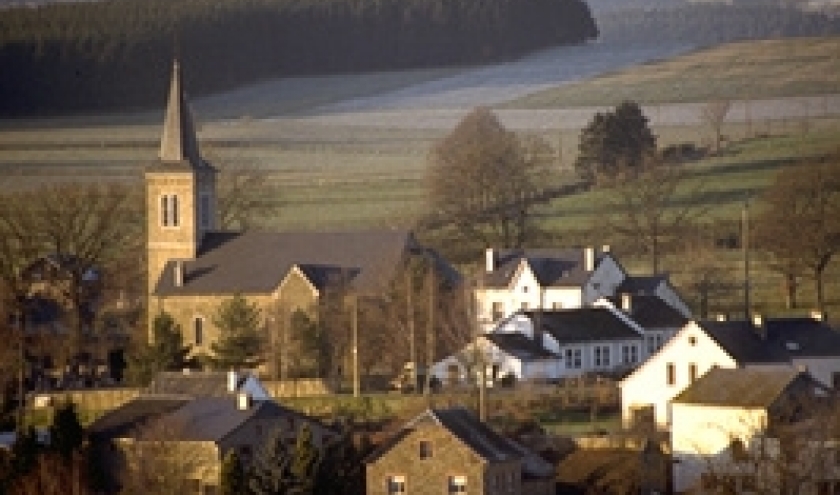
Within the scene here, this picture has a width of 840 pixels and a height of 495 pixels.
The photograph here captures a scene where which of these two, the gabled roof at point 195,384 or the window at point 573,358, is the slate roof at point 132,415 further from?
the window at point 573,358

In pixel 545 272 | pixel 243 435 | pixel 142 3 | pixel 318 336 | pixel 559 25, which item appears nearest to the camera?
pixel 243 435

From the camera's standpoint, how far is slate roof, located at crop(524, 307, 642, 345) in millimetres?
72875

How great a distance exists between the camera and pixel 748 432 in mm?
57156

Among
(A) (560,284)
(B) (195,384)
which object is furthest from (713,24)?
(B) (195,384)

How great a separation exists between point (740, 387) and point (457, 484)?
675cm

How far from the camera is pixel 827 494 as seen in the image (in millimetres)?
53531

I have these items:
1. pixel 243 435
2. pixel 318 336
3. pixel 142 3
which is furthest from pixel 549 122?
pixel 243 435

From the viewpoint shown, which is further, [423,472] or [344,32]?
[344,32]

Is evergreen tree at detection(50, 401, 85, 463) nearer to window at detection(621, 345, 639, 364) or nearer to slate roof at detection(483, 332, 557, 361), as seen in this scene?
slate roof at detection(483, 332, 557, 361)

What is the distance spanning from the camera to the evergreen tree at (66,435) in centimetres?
5894

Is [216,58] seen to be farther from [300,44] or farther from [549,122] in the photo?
[549,122]

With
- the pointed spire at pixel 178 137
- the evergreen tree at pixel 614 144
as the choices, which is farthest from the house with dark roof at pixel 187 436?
the evergreen tree at pixel 614 144

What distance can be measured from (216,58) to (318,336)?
1203 inches

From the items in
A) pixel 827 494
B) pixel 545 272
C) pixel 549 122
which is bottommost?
pixel 827 494
